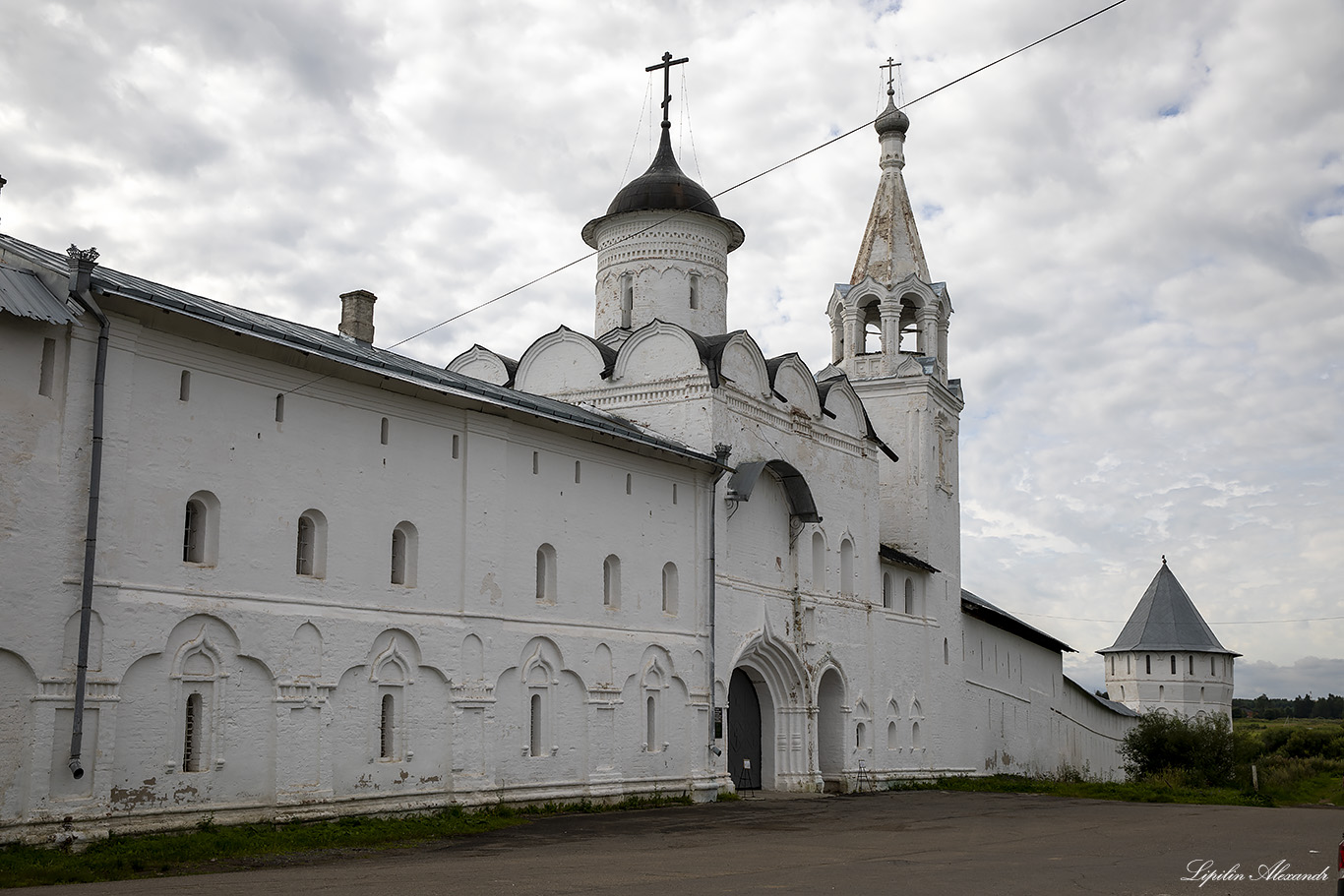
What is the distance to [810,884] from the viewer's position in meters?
9.70

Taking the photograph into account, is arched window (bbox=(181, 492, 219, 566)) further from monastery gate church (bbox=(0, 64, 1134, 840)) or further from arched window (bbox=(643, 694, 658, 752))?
arched window (bbox=(643, 694, 658, 752))

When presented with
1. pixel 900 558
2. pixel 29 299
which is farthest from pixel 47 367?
pixel 900 558

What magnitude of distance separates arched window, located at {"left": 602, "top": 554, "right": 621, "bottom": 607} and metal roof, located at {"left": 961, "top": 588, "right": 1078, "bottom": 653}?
14598 millimetres

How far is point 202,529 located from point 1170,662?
47.8 meters

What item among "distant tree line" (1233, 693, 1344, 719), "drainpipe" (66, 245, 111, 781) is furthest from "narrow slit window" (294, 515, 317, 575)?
"distant tree line" (1233, 693, 1344, 719)

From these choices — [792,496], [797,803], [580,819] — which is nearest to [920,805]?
[797,803]

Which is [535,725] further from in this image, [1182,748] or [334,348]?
[1182,748]

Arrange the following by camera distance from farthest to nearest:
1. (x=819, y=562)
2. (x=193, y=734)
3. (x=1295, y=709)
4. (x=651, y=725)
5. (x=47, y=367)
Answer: (x=1295, y=709)
(x=819, y=562)
(x=651, y=725)
(x=193, y=734)
(x=47, y=367)

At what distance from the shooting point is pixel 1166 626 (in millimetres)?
52969

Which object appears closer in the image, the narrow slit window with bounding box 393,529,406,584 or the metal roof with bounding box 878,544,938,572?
the narrow slit window with bounding box 393,529,406,584

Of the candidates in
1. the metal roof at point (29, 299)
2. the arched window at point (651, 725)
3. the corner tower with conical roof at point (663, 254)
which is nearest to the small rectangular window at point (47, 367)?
the metal roof at point (29, 299)

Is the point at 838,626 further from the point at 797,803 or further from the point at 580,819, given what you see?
the point at 580,819

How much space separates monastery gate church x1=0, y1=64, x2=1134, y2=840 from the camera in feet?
39.5

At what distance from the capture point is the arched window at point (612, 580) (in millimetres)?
19328
